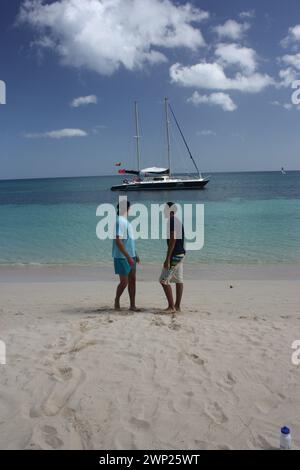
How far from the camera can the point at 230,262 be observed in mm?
11898

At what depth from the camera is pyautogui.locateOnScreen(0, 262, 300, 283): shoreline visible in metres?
10.0

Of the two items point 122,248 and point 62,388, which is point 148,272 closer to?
point 122,248

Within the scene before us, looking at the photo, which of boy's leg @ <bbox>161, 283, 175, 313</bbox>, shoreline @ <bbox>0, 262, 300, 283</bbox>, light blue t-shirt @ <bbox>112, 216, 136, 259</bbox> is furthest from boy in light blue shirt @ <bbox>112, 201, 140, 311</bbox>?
shoreline @ <bbox>0, 262, 300, 283</bbox>

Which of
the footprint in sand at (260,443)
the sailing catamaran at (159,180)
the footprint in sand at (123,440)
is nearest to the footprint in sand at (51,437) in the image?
the footprint in sand at (123,440)

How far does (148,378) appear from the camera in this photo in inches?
152

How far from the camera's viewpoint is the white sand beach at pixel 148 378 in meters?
3.04

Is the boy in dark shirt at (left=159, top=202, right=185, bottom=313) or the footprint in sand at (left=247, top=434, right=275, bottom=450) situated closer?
the footprint in sand at (left=247, top=434, right=275, bottom=450)

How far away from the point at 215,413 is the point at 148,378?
2.79 feet

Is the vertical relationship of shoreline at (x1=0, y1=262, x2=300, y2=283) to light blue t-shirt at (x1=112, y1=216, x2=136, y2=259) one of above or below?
below

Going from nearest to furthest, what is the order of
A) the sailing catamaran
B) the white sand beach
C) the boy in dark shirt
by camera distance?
the white sand beach → the boy in dark shirt → the sailing catamaran

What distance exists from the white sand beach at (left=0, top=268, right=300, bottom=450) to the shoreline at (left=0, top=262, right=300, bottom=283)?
131 inches

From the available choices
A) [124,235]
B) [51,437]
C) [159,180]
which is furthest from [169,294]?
[159,180]

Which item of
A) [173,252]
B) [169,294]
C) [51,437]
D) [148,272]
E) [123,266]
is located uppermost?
[173,252]

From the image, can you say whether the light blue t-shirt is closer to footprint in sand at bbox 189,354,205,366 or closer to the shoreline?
footprint in sand at bbox 189,354,205,366
